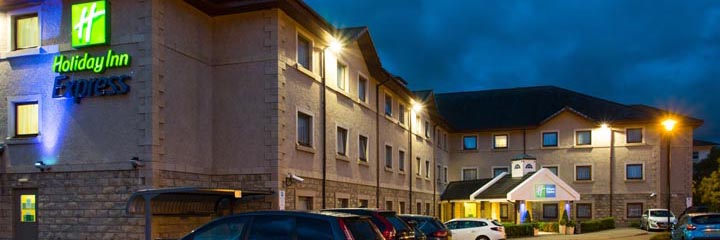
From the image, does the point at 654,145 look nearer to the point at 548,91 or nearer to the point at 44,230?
the point at 548,91

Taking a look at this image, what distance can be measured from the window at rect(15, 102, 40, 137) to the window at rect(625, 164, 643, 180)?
40.4 m

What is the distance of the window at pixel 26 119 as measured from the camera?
18.4 m

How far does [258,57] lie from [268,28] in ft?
2.90

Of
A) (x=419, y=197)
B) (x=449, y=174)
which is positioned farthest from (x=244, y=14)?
(x=449, y=174)

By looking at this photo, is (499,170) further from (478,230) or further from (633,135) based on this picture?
(478,230)

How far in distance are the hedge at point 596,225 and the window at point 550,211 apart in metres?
4.70

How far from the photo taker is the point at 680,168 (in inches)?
1884

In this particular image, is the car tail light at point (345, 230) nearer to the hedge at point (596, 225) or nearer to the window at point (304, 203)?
the window at point (304, 203)

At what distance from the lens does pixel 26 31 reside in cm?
1884

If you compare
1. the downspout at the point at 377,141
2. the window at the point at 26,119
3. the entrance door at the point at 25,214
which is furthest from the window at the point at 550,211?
the window at the point at 26,119

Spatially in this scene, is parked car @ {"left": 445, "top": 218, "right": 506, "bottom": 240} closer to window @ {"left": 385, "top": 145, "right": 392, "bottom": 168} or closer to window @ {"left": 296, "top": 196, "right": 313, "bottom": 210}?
window @ {"left": 385, "top": 145, "right": 392, "bottom": 168}

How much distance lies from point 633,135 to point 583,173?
4.34m

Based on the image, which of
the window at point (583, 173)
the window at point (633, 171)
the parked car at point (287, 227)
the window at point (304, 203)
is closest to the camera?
the parked car at point (287, 227)

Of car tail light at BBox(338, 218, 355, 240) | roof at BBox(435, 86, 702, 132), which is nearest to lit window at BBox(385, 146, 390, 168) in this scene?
roof at BBox(435, 86, 702, 132)
